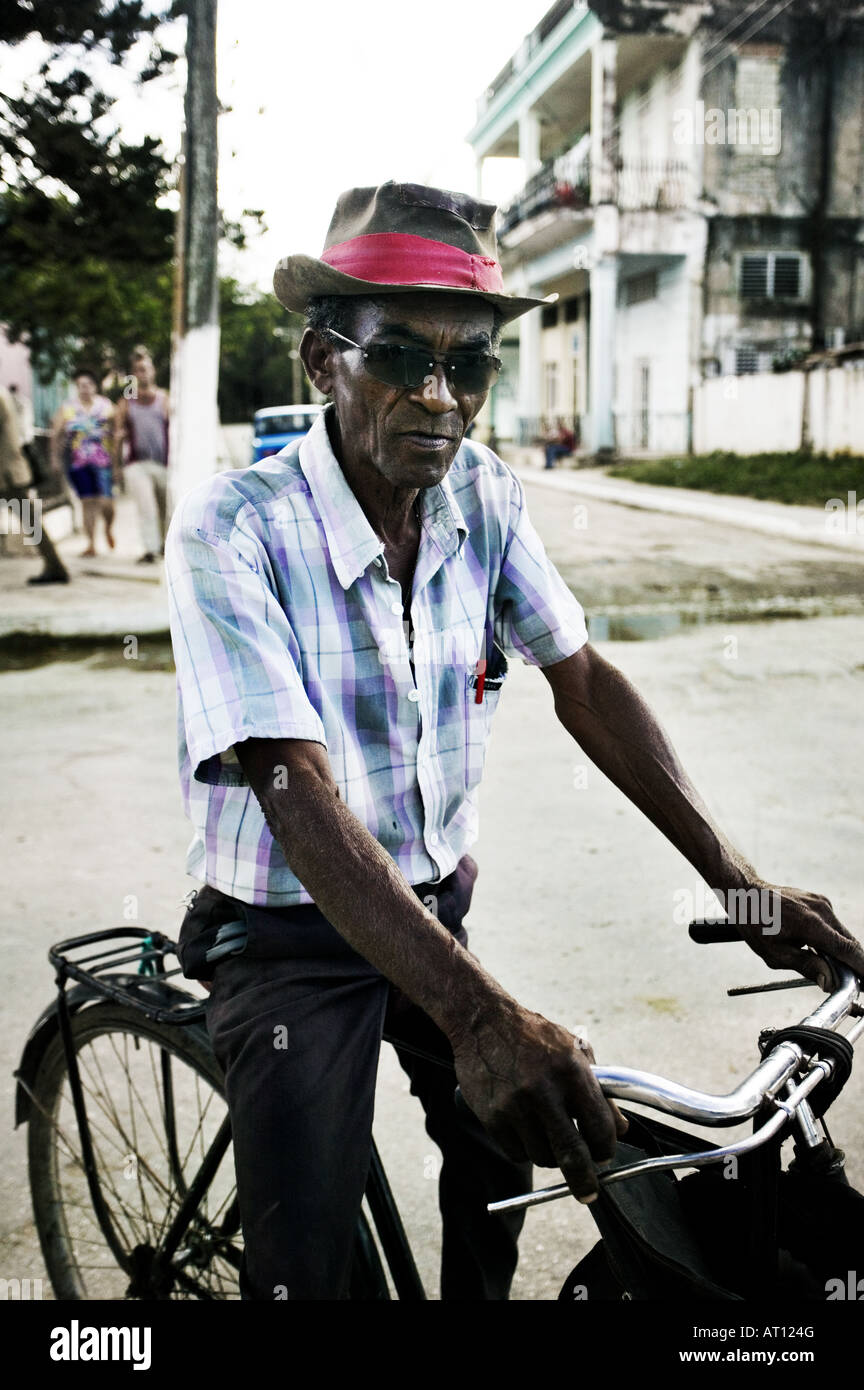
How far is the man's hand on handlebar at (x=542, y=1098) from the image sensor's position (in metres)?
1.26

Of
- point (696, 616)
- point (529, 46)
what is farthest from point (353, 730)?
point (529, 46)

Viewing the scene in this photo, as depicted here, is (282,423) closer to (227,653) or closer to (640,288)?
(640,288)

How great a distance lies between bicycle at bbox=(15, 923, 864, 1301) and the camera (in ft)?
4.24

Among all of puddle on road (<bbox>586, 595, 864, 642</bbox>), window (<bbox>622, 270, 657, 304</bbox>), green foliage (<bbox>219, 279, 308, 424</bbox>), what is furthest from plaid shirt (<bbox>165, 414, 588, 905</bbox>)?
green foliage (<bbox>219, 279, 308, 424</bbox>)

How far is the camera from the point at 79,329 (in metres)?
21.9

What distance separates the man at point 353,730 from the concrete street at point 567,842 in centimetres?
119

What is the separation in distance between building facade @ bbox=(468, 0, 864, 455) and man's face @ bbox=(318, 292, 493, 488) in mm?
24369

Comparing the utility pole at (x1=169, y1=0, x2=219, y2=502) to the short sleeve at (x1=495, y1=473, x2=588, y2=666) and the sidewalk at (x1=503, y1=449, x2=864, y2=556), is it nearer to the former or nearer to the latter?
the sidewalk at (x1=503, y1=449, x2=864, y2=556)

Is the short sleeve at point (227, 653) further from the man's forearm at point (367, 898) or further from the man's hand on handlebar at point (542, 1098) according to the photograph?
the man's hand on handlebar at point (542, 1098)

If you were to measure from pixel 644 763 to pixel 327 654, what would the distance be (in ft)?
1.81

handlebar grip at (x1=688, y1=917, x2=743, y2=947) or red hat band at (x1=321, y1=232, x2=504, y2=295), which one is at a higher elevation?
red hat band at (x1=321, y1=232, x2=504, y2=295)

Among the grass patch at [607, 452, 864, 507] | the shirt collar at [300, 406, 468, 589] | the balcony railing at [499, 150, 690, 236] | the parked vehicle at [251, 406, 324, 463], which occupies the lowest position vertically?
the shirt collar at [300, 406, 468, 589]

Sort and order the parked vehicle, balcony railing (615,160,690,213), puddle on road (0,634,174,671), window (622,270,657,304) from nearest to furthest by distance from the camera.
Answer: puddle on road (0,634,174,671) < the parked vehicle < balcony railing (615,160,690,213) < window (622,270,657,304)
